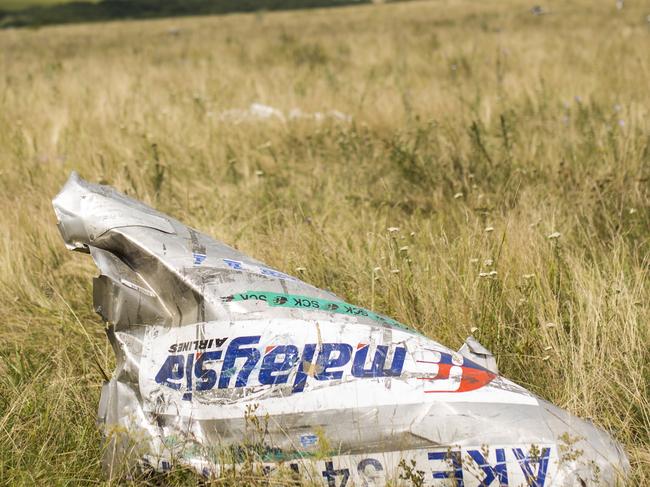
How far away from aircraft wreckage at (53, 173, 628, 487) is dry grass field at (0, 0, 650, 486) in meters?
0.18

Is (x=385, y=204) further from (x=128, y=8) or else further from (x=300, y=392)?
(x=128, y=8)

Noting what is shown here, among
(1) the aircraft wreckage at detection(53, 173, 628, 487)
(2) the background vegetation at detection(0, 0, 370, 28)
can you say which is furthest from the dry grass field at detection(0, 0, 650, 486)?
(2) the background vegetation at detection(0, 0, 370, 28)

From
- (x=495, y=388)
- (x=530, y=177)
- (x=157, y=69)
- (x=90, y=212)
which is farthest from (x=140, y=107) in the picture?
(x=495, y=388)

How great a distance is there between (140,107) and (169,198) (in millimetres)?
2266

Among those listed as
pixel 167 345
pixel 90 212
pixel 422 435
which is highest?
pixel 90 212

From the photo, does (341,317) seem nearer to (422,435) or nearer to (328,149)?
(422,435)

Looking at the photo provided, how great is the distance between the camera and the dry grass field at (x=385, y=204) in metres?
1.79

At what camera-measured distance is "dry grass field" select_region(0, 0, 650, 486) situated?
70.6 inches

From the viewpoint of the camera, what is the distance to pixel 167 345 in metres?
1.54

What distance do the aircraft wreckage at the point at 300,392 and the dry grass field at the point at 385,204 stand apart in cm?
18

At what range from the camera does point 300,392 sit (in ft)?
4.67

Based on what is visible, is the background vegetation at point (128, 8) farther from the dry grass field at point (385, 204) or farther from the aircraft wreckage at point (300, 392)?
the aircraft wreckage at point (300, 392)

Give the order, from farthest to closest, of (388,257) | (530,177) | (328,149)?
(328,149) → (530,177) → (388,257)

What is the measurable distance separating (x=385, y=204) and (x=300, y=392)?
5.81 feet
